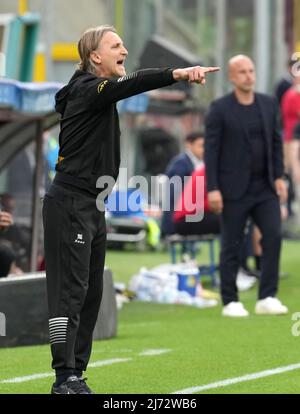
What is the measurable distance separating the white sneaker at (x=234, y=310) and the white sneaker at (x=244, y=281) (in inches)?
129

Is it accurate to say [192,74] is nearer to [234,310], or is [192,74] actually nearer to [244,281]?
[234,310]

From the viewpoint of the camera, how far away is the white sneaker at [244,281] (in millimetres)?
16469

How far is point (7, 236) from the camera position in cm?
1420

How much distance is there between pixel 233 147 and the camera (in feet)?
42.2

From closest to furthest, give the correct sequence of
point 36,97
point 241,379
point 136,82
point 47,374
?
point 136,82
point 241,379
point 47,374
point 36,97

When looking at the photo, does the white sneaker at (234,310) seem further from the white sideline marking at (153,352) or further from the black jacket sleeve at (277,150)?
the white sideline marking at (153,352)

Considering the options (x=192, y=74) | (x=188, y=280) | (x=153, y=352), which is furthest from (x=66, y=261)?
(x=188, y=280)

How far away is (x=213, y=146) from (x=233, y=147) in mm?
176

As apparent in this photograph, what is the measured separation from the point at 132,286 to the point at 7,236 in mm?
2085

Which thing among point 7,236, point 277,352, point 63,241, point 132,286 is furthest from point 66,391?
point 132,286

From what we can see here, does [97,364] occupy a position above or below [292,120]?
below

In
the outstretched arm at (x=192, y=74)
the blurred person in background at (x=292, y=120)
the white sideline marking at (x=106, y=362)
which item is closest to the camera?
the outstretched arm at (x=192, y=74)

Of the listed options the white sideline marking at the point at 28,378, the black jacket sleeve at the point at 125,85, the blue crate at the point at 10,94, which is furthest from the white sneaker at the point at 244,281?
the black jacket sleeve at the point at 125,85
